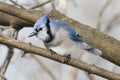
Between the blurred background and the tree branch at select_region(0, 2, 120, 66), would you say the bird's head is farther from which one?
the blurred background

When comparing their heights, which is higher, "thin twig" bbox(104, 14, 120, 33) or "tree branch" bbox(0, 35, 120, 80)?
"thin twig" bbox(104, 14, 120, 33)

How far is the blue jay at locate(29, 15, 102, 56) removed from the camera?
3.63 feet

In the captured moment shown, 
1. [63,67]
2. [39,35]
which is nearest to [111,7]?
[63,67]

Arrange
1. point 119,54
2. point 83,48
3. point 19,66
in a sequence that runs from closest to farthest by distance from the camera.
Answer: point 83,48 < point 119,54 < point 19,66

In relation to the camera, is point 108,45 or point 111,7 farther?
point 111,7

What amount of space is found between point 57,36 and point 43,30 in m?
0.07

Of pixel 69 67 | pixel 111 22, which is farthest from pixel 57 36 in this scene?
pixel 111 22

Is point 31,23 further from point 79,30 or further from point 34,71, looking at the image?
point 34,71

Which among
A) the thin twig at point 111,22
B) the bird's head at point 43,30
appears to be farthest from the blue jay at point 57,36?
the thin twig at point 111,22

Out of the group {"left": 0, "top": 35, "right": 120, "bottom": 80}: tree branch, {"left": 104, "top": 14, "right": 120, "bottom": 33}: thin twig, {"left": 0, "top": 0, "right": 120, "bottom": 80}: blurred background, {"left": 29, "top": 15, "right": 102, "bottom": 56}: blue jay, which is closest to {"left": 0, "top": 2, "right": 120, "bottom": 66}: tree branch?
Answer: {"left": 29, "top": 15, "right": 102, "bottom": 56}: blue jay

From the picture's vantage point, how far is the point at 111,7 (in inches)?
97.8

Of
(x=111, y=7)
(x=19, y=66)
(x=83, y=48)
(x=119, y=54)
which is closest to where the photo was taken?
(x=83, y=48)

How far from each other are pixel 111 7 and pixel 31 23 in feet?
3.78

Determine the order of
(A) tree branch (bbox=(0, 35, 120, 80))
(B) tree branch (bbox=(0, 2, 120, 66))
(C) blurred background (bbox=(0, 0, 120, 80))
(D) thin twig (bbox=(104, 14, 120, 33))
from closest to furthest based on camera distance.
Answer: (A) tree branch (bbox=(0, 35, 120, 80)), (B) tree branch (bbox=(0, 2, 120, 66)), (C) blurred background (bbox=(0, 0, 120, 80)), (D) thin twig (bbox=(104, 14, 120, 33))
